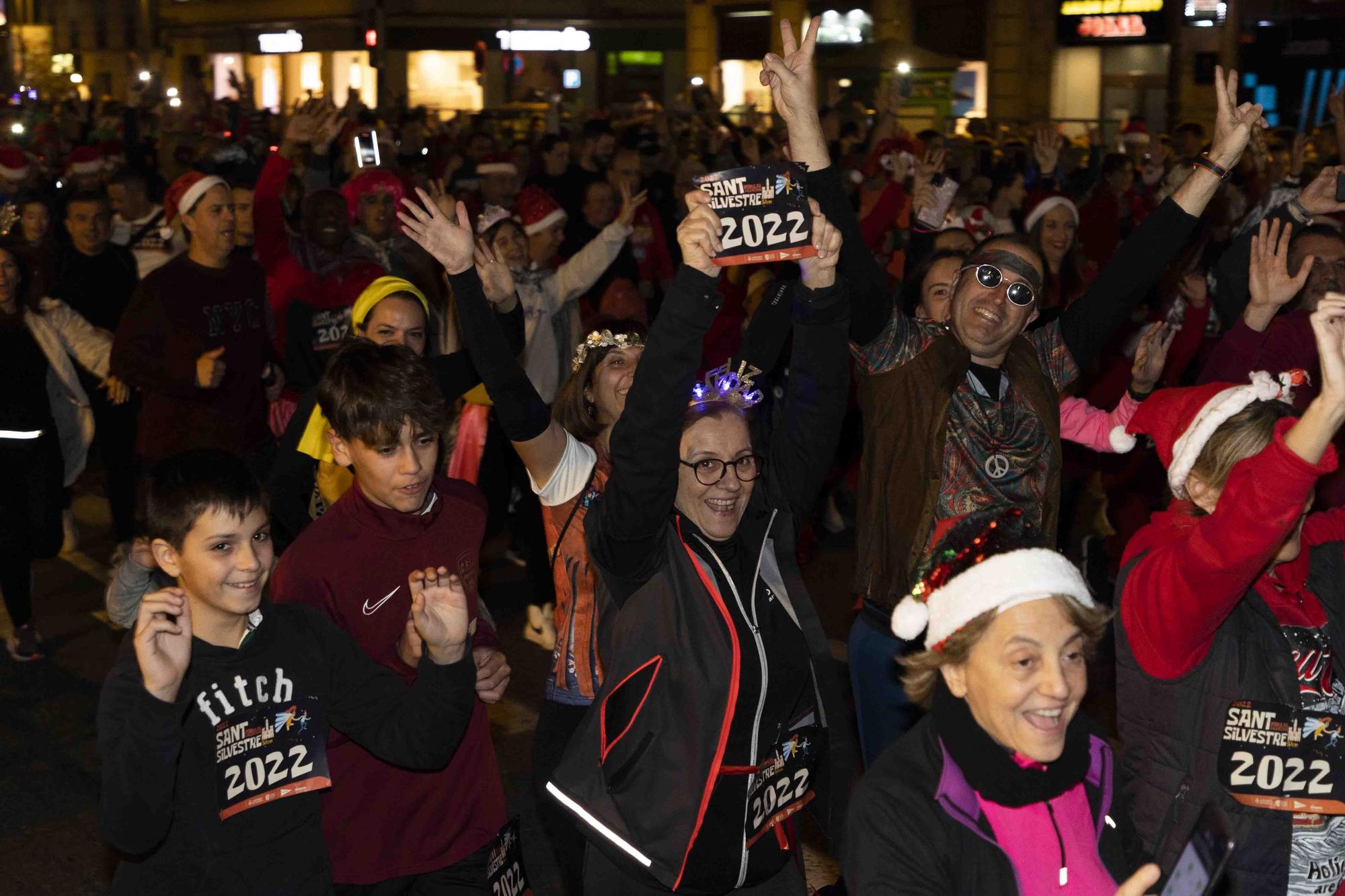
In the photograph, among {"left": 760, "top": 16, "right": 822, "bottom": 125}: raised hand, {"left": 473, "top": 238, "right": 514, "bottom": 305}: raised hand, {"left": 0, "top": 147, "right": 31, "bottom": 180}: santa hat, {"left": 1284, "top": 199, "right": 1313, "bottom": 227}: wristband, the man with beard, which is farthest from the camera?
{"left": 0, "top": 147, "right": 31, "bottom": 180}: santa hat

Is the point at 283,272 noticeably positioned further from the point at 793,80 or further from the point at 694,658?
the point at 694,658

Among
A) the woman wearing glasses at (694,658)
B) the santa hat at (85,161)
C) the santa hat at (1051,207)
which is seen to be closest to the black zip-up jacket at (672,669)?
the woman wearing glasses at (694,658)

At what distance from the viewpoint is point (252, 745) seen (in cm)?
333

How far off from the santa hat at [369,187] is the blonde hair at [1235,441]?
6052 mm

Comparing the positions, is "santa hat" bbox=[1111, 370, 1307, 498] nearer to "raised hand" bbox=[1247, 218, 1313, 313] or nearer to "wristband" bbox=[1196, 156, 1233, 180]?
"wristband" bbox=[1196, 156, 1233, 180]

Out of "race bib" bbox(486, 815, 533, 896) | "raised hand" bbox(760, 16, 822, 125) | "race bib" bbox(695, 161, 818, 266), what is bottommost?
"race bib" bbox(486, 815, 533, 896)

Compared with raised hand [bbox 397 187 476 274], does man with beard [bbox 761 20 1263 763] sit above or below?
below

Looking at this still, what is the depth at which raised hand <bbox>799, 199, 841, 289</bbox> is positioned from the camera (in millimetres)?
3551

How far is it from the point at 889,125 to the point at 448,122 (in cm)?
1444

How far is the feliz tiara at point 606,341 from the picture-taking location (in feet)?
14.8

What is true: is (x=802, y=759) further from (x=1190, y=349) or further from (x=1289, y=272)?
(x=1190, y=349)

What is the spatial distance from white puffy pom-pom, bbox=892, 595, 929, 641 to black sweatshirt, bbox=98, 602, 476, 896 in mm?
1105

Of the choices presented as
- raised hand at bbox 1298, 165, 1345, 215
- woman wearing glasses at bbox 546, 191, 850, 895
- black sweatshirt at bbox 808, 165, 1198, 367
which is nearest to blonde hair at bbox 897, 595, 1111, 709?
woman wearing glasses at bbox 546, 191, 850, 895

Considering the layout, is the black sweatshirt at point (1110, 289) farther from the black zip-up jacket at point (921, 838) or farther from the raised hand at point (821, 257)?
the black zip-up jacket at point (921, 838)
